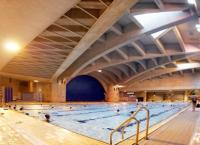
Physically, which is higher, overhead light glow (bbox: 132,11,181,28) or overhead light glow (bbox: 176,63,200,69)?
overhead light glow (bbox: 132,11,181,28)

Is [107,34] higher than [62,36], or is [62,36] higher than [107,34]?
[107,34]

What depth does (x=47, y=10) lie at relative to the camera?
17.8ft

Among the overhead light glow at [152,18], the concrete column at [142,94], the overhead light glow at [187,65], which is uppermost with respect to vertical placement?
the overhead light glow at [152,18]

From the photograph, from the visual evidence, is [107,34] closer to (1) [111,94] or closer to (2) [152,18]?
(2) [152,18]

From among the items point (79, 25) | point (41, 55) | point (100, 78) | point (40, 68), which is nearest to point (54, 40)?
point (79, 25)

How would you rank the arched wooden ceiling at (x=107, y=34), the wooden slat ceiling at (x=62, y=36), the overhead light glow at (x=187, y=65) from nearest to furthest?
1. the wooden slat ceiling at (x=62, y=36)
2. the arched wooden ceiling at (x=107, y=34)
3. the overhead light glow at (x=187, y=65)

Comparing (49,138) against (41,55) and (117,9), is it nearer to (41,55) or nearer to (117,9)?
(117,9)

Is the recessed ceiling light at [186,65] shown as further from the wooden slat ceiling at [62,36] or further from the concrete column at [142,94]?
the wooden slat ceiling at [62,36]

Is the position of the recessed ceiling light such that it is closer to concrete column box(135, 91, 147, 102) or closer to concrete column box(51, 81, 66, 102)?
concrete column box(51, 81, 66, 102)

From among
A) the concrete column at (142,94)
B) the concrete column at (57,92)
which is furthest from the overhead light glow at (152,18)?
the concrete column at (142,94)

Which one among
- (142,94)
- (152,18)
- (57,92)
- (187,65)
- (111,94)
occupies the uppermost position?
(152,18)

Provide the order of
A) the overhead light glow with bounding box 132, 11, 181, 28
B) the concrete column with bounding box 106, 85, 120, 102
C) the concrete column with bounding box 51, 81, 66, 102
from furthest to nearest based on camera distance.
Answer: the concrete column with bounding box 106, 85, 120, 102 → the concrete column with bounding box 51, 81, 66, 102 → the overhead light glow with bounding box 132, 11, 181, 28

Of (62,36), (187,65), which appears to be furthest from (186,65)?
(62,36)

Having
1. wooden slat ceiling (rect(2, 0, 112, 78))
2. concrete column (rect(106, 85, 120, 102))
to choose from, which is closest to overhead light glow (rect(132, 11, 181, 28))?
wooden slat ceiling (rect(2, 0, 112, 78))
